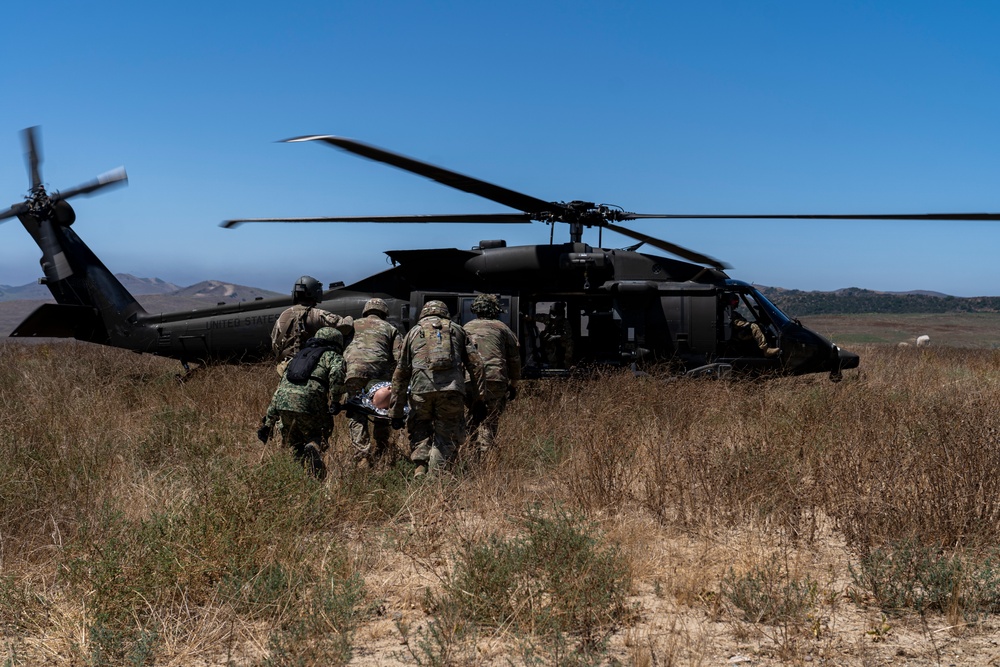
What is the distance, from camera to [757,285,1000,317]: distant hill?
88.2m

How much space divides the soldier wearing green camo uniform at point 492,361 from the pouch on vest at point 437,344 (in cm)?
62

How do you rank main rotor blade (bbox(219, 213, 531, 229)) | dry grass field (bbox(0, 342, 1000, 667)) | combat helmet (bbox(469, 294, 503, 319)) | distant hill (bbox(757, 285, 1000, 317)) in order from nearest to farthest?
dry grass field (bbox(0, 342, 1000, 667)), combat helmet (bbox(469, 294, 503, 319)), main rotor blade (bbox(219, 213, 531, 229)), distant hill (bbox(757, 285, 1000, 317))

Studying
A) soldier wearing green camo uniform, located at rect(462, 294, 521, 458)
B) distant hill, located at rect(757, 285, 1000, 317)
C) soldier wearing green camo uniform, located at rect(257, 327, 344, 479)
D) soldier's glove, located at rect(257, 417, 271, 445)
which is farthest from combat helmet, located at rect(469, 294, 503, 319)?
distant hill, located at rect(757, 285, 1000, 317)

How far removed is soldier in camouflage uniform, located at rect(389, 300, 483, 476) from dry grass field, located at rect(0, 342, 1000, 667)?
0.26 m

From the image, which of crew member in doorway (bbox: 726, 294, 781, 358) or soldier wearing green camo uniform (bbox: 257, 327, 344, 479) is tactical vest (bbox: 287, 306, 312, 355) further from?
crew member in doorway (bbox: 726, 294, 781, 358)

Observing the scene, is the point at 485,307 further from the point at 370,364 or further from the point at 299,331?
the point at 299,331

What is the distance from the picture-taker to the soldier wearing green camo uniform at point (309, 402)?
543 cm

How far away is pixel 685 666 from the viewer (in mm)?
2979

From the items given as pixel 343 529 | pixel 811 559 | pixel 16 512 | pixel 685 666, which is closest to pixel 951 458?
pixel 811 559

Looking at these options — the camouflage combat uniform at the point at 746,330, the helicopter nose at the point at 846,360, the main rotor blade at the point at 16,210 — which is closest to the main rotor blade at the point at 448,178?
the camouflage combat uniform at the point at 746,330

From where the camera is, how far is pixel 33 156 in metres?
11.4

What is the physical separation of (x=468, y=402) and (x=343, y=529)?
5.67 ft

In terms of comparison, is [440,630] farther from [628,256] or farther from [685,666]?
[628,256]

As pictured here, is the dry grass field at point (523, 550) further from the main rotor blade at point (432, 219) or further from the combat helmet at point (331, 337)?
the main rotor blade at point (432, 219)
